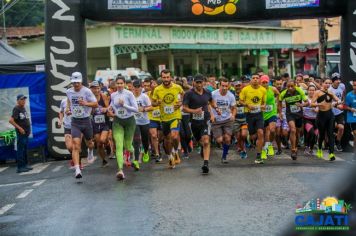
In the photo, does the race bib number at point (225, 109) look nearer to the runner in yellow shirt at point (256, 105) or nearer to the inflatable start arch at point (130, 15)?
the runner in yellow shirt at point (256, 105)

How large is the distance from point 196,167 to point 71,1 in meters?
5.59

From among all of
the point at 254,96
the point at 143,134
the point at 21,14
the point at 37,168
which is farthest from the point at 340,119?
the point at 21,14

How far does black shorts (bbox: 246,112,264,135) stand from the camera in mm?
12289

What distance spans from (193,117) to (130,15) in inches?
168

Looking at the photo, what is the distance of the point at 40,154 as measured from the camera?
49.4 ft

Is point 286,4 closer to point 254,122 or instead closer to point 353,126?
point 353,126

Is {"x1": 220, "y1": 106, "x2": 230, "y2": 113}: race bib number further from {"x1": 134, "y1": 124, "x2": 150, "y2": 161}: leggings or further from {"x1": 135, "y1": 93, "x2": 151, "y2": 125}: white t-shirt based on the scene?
{"x1": 134, "y1": 124, "x2": 150, "y2": 161}: leggings

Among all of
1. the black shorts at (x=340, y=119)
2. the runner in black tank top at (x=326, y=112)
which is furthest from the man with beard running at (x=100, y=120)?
the black shorts at (x=340, y=119)

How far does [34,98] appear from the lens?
15.2 m

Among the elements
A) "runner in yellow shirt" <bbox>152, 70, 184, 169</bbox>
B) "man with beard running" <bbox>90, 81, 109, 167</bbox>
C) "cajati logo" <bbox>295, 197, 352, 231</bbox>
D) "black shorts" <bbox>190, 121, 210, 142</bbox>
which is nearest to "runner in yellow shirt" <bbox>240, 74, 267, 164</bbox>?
"black shorts" <bbox>190, 121, 210, 142</bbox>

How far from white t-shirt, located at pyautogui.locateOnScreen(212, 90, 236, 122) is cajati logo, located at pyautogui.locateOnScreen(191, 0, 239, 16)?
2810 mm

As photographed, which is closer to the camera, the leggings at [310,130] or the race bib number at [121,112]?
the race bib number at [121,112]

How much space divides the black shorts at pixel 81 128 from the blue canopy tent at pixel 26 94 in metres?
4.56

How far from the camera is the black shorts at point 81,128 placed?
1068cm
